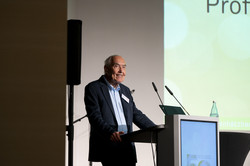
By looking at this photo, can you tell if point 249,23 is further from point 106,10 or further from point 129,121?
point 129,121

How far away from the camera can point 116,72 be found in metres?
3.50

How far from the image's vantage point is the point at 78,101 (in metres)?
5.48

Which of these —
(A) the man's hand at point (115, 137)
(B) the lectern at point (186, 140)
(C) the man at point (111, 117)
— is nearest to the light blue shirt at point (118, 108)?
(C) the man at point (111, 117)

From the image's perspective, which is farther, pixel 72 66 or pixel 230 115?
pixel 230 115

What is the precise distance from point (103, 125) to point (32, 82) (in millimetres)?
2115

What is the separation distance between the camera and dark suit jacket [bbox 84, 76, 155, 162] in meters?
3.12

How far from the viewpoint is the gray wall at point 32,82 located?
3.12 ft

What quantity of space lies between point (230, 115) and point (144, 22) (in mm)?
1695

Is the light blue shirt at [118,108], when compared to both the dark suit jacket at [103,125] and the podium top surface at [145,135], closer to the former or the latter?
the dark suit jacket at [103,125]

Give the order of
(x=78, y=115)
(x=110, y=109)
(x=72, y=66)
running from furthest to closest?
(x=78, y=115)
(x=110, y=109)
(x=72, y=66)

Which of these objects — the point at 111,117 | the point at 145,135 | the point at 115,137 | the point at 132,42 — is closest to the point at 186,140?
the point at 145,135

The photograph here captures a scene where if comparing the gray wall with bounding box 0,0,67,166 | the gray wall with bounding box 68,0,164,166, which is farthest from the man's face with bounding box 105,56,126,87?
the gray wall with bounding box 0,0,67,166

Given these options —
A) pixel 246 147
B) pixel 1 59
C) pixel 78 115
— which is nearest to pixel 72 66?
pixel 1 59

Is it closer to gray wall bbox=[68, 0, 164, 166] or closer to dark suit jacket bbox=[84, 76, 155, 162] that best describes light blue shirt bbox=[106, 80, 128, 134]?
dark suit jacket bbox=[84, 76, 155, 162]
